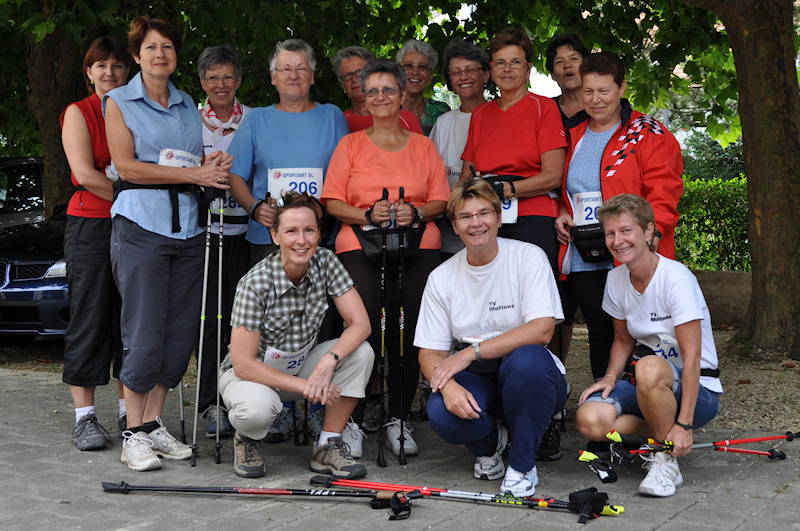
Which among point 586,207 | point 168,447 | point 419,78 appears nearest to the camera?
point 168,447

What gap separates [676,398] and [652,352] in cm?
32

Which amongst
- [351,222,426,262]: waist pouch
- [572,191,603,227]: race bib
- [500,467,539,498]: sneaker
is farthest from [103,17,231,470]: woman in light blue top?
[572,191,603,227]: race bib

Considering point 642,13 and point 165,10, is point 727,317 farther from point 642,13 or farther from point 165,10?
point 165,10

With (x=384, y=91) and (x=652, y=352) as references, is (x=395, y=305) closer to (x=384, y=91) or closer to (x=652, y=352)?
(x=384, y=91)

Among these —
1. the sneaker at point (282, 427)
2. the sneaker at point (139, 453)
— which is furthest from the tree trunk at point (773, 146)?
the sneaker at point (139, 453)

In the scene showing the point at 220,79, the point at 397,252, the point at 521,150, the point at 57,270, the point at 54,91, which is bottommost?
the point at 57,270

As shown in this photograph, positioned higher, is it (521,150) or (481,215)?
(521,150)

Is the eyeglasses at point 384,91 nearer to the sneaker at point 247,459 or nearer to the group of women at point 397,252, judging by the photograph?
the group of women at point 397,252

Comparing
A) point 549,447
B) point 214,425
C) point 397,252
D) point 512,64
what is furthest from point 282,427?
point 512,64

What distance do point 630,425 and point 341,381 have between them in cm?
144

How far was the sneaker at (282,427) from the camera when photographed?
209 inches

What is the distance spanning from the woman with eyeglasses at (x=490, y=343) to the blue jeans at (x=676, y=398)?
24cm

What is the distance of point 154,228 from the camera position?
16.0 feet

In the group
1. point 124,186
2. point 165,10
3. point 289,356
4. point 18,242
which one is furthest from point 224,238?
point 165,10
